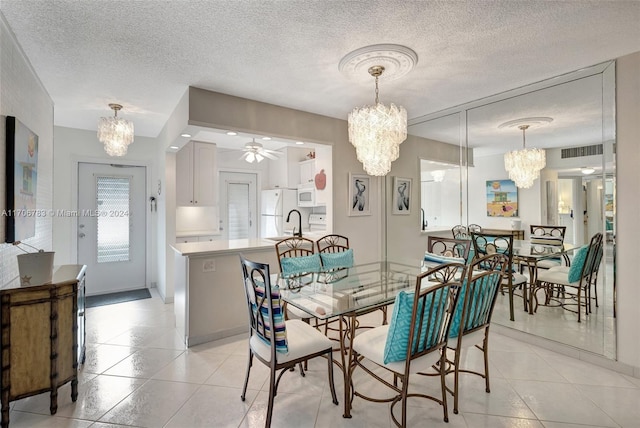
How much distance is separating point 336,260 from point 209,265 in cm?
127

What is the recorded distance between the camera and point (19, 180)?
2.11 meters

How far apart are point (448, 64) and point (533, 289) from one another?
2.32 meters

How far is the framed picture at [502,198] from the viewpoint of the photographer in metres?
3.25

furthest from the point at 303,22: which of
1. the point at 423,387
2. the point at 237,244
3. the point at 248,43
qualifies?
the point at 423,387

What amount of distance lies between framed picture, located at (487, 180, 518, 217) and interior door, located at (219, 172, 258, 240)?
450 cm

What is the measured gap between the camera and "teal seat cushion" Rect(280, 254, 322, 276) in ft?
9.23

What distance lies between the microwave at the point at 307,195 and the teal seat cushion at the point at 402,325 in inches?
149

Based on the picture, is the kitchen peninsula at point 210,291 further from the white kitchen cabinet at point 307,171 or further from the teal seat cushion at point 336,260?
the white kitchen cabinet at point 307,171

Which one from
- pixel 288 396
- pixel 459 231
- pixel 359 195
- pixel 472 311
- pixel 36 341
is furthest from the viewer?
pixel 359 195

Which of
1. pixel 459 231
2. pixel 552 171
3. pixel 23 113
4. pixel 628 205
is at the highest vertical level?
pixel 23 113

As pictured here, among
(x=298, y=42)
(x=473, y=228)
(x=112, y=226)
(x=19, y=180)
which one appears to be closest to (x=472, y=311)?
(x=473, y=228)

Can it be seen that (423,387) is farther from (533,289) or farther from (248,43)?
(248,43)

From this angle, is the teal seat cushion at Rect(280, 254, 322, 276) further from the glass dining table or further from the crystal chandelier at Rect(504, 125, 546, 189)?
the crystal chandelier at Rect(504, 125, 546, 189)

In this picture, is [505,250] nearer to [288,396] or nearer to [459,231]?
[459,231]
